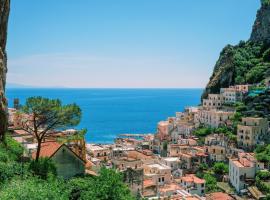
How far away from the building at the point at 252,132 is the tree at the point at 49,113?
47651mm

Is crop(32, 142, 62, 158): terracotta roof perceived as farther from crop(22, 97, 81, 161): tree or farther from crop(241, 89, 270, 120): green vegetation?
crop(241, 89, 270, 120): green vegetation

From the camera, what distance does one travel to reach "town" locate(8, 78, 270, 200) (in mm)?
29250

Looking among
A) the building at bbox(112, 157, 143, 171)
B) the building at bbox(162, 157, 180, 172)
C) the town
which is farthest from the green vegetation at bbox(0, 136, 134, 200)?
the building at bbox(162, 157, 180, 172)

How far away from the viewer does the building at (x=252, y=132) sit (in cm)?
6631

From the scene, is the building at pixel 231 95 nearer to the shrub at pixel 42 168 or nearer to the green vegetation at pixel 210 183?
the green vegetation at pixel 210 183

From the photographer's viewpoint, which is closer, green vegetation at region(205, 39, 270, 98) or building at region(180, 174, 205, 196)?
building at region(180, 174, 205, 196)

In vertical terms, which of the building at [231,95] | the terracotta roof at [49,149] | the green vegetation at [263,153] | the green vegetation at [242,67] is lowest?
the green vegetation at [263,153]

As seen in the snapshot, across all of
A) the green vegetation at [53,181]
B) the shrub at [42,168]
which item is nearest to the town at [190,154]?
the shrub at [42,168]

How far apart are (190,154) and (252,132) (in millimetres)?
11337

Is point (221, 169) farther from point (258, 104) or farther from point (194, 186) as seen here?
point (258, 104)

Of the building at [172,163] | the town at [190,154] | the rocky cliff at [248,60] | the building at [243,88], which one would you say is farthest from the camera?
the rocky cliff at [248,60]

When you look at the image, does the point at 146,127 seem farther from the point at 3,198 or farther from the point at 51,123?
the point at 3,198

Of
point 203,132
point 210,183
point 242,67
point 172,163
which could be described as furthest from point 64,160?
point 242,67

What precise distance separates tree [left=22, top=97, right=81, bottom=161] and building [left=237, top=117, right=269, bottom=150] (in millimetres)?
47651
